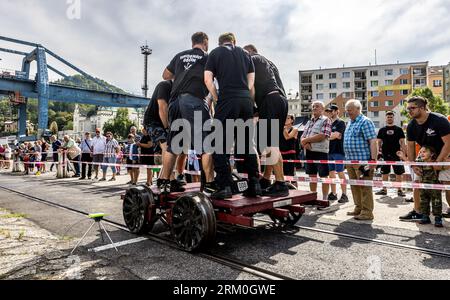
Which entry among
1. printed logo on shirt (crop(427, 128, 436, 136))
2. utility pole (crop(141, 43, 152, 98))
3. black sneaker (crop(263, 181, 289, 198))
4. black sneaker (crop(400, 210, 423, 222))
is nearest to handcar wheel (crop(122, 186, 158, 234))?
black sneaker (crop(263, 181, 289, 198))

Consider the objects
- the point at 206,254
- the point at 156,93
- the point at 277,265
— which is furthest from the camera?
the point at 156,93

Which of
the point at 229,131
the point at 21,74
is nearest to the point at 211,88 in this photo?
the point at 229,131

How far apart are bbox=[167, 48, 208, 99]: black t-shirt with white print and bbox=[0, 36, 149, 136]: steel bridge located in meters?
32.8

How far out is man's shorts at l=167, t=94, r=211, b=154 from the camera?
13.0 ft

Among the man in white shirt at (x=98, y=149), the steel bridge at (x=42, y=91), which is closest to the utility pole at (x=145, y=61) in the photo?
the steel bridge at (x=42, y=91)

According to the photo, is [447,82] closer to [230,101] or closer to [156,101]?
[156,101]

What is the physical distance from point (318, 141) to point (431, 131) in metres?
2.04

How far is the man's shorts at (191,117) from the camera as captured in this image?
3.97 metres

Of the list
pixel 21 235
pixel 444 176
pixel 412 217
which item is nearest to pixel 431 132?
pixel 444 176

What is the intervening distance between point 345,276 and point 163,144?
3.55 metres

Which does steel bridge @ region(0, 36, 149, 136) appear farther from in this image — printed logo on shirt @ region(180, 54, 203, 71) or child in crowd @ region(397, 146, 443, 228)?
child in crowd @ region(397, 146, 443, 228)

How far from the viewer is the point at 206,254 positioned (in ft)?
10.8

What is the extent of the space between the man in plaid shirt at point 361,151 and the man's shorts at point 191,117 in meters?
2.58
